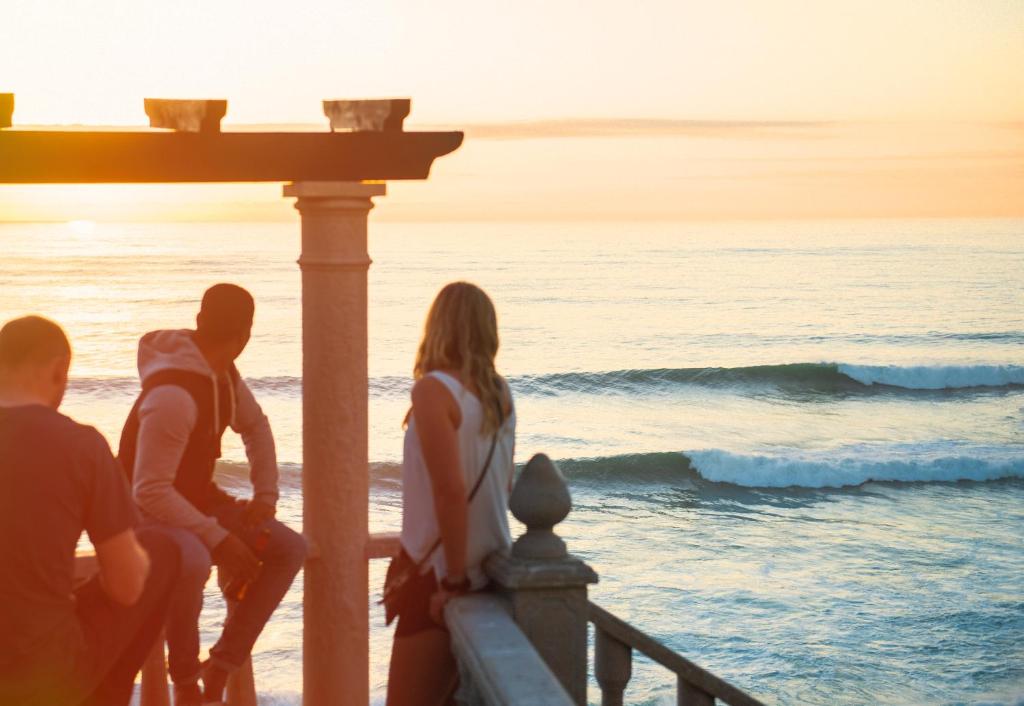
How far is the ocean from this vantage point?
497 inches

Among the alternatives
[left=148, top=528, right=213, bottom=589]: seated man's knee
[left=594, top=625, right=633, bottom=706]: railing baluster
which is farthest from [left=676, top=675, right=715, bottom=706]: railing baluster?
[left=148, top=528, right=213, bottom=589]: seated man's knee

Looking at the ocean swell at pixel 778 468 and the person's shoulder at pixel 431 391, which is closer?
the person's shoulder at pixel 431 391

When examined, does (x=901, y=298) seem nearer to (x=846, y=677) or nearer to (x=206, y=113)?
(x=846, y=677)

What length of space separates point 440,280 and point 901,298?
20546 mm

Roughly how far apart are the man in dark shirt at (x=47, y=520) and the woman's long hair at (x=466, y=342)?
87 centimetres

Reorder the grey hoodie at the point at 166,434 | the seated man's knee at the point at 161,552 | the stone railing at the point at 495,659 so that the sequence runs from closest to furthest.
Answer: the stone railing at the point at 495,659, the seated man's knee at the point at 161,552, the grey hoodie at the point at 166,434

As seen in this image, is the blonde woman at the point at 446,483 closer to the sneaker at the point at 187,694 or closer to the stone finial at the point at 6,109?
the sneaker at the point at 187,694

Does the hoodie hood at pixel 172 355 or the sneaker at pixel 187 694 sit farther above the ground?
the hoodie hood at pixel 172 355

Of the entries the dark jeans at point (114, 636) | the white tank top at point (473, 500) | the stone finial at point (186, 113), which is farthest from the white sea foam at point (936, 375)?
the dark jeans at point (114, 636)

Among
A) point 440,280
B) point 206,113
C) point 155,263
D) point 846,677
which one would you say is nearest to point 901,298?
point 440,280

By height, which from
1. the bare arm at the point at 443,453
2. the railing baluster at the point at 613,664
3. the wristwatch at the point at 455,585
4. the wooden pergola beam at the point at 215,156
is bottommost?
the railing baluster at the point at 613,664

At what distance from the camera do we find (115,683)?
136 inches

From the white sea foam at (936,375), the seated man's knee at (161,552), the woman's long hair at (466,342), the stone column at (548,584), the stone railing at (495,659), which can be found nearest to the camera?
the stone railing at (495,659)

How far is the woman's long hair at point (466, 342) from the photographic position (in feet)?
10.9
